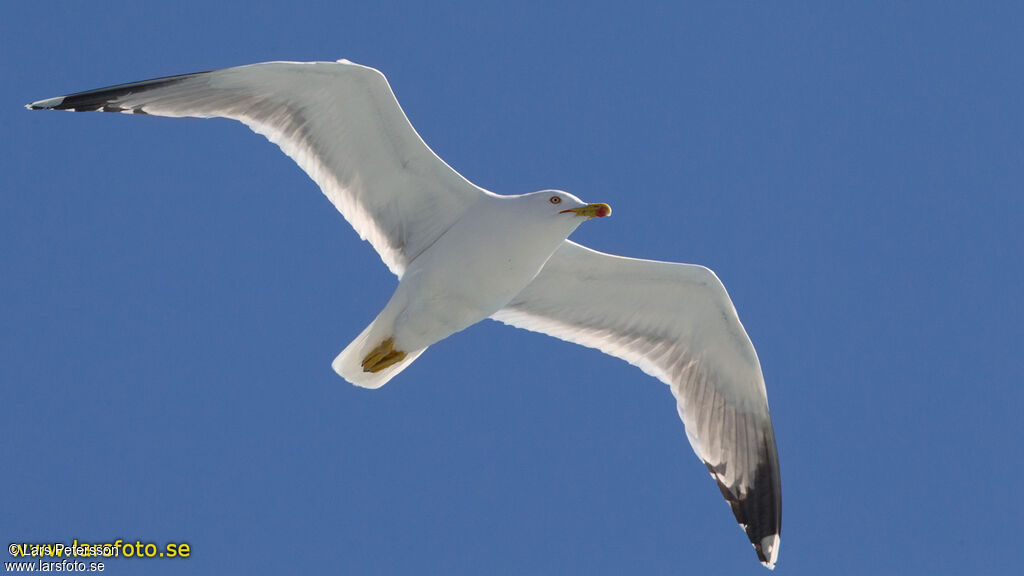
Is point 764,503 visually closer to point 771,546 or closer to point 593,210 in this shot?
point 771,546

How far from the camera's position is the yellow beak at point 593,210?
889 cm

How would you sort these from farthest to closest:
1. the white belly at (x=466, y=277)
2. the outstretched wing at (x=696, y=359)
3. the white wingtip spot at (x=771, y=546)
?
the white wingtip spot at (x=771, y=546) → the outstretched wing at (x=696, y=359) → the white belly at (x=466, y=277)

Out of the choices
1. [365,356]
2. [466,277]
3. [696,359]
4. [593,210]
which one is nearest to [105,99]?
[365,356]

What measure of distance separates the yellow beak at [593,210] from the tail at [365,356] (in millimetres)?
1629

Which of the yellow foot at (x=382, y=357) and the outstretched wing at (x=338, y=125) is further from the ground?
the outstretched wing at (x=338, y=125)

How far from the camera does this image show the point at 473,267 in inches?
366

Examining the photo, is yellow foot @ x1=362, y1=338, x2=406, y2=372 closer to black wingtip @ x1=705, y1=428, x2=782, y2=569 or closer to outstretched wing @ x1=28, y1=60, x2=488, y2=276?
outstretched wing @ x1=28, y1=60, x2=488, y2=276

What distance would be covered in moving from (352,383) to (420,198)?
5.00 feet

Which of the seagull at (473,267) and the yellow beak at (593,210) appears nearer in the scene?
the yellow beak at (593,210)

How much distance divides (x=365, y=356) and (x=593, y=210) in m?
2.13

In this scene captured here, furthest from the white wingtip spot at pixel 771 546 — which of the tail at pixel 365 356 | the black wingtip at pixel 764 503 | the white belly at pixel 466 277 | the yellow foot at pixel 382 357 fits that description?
the yellow foot at pixel 382 357

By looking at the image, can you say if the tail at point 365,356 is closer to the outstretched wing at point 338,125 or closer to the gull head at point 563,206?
the outstretched wing at point 338,125

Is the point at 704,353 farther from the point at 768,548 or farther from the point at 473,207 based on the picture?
the point at 473,207

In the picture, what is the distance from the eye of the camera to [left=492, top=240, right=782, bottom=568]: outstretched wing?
10383 millimetres
